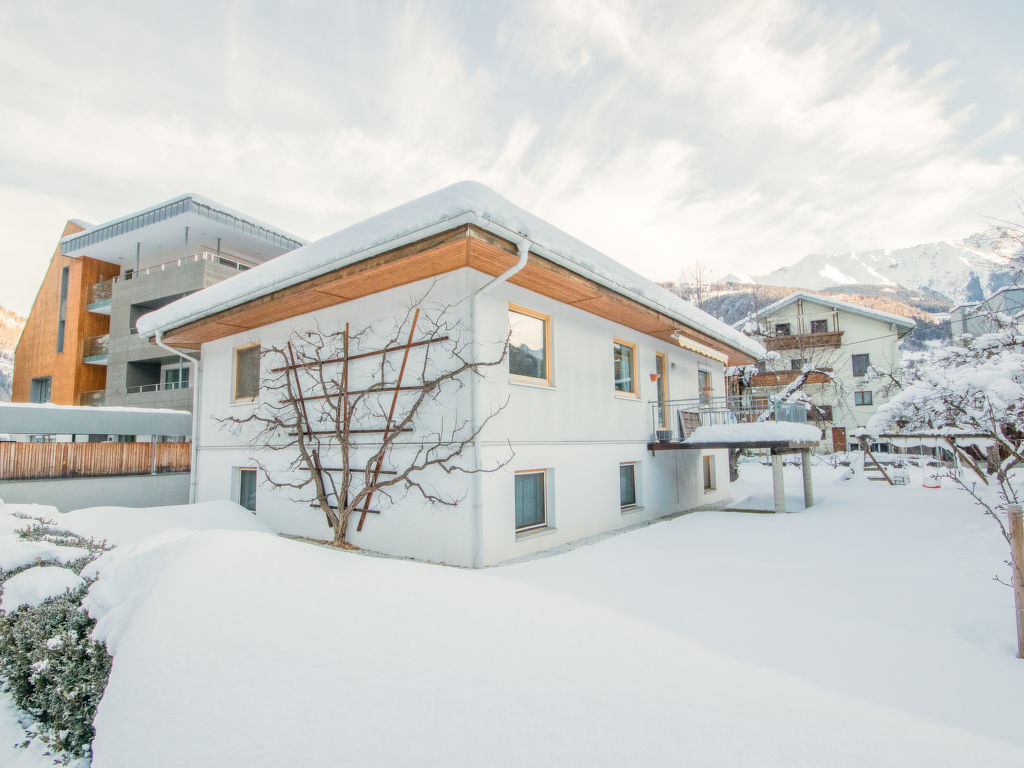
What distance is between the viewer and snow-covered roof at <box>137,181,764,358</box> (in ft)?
19.4

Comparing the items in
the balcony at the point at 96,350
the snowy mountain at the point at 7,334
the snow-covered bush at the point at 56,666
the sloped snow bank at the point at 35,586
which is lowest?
the snow-covered bush at the point at 56,666

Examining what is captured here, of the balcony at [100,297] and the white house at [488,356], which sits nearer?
the white house at [488,356]

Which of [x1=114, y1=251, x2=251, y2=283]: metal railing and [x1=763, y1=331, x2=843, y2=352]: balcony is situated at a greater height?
[x1=114, y1=251, x2=251, y2=283]: metal railing

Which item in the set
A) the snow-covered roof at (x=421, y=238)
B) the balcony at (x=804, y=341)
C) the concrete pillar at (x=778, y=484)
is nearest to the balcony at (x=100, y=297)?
the snow-covered roof at (x=421, y=238)

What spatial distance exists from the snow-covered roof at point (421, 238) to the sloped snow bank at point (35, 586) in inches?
168

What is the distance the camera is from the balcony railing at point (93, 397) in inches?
916

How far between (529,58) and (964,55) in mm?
6683

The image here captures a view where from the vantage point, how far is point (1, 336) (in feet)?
211

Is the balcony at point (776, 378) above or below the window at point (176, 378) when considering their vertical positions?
above

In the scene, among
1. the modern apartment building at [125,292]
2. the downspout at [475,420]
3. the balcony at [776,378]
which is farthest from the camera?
the balcony at [776,378]

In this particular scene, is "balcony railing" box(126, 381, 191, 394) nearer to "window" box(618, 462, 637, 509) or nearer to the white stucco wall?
the white stucco wall

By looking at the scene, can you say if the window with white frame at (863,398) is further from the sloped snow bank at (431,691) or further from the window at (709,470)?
the sloped snow bank at (431,691)

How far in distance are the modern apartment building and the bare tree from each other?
1269 centimetres

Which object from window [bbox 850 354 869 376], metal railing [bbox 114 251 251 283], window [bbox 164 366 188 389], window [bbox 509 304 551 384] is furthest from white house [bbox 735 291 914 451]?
window [bbox 164 366 188 389]
